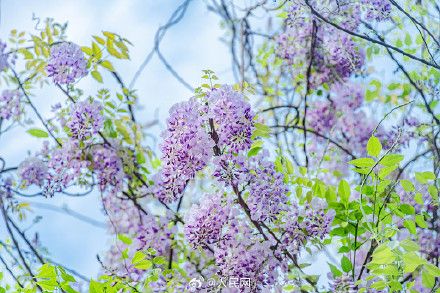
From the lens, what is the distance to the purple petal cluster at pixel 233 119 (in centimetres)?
169

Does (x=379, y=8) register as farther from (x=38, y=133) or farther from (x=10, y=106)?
(x=10, y=106)

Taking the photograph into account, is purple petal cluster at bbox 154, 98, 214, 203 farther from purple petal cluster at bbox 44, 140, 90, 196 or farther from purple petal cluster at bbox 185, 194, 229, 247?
purple petal cluster at bbox 44, 140, 90, 196

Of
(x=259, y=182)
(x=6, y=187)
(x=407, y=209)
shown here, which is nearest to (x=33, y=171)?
(x=6, y=187)

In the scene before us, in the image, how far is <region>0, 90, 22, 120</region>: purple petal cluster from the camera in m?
2.89

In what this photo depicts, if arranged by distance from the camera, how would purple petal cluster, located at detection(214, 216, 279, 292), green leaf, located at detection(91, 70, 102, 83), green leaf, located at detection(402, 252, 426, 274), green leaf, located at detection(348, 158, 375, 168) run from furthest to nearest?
green leaf, located at detection(91, 70, 102, 83), purple petal cluster, located at detection(214, 216, 279, 292), green leaf, located at detection(348, 158, 375, 168), green leaf, located at detection(402, 252, 426, 274)

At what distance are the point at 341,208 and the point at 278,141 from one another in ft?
3.31

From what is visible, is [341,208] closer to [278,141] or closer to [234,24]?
[278,141]

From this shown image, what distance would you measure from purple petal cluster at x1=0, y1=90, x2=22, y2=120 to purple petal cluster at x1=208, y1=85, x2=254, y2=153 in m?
1.45

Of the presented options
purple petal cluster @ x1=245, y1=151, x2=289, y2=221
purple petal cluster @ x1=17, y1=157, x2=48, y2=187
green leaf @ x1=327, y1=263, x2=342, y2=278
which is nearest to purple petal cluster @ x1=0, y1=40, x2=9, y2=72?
purple petal cluster @ x1=17, y1=157, x2=48, y2=187

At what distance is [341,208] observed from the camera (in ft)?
6.30

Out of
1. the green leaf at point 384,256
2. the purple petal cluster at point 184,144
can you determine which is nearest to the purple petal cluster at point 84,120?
the purple petal cluster at point 184,144

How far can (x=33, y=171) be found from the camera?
269cm

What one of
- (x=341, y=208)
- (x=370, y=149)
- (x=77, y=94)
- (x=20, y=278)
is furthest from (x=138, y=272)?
(x=370, y=149)

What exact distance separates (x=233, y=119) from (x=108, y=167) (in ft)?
3.18
